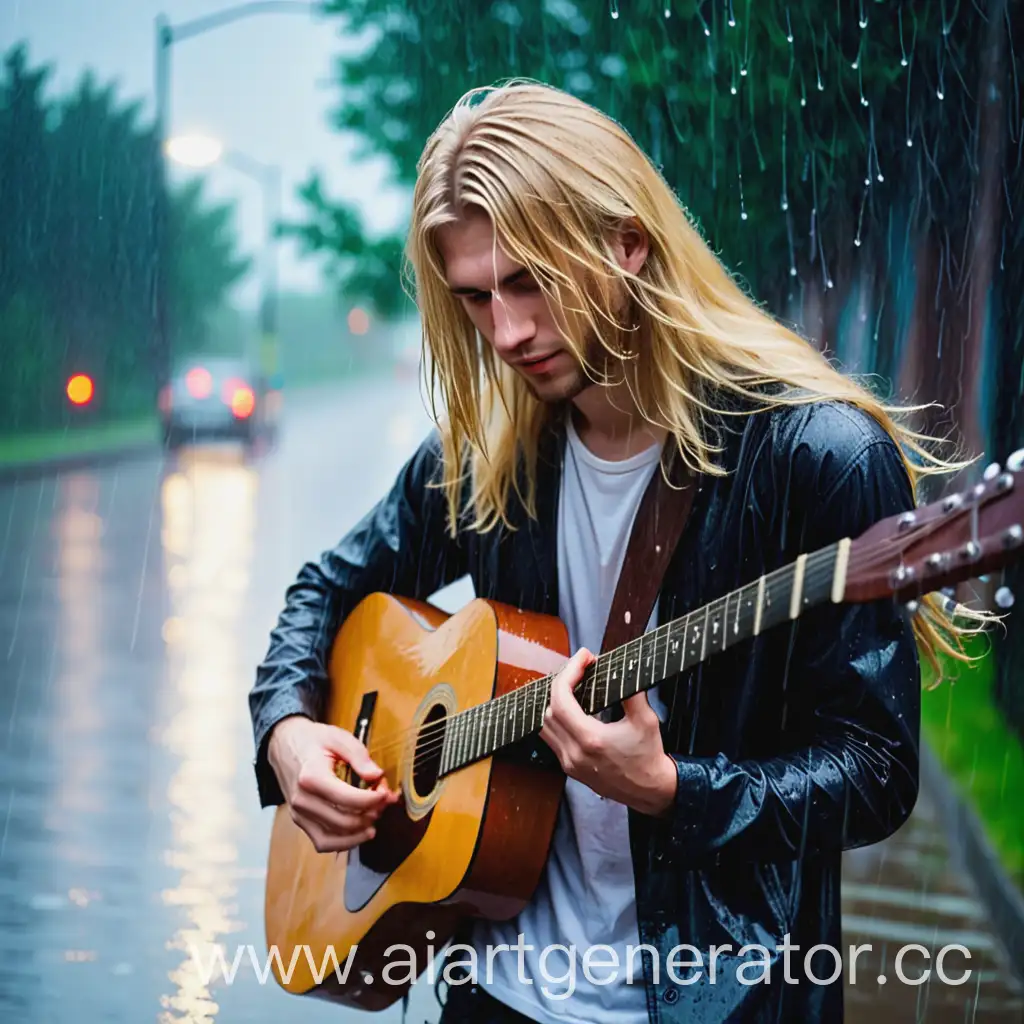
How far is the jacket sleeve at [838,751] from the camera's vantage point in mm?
1938

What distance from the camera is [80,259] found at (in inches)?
1176

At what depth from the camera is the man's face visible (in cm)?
222

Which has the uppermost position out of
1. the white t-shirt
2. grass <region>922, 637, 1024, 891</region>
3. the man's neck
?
grass <region>922, 637, 1024, 891</region>

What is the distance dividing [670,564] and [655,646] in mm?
195

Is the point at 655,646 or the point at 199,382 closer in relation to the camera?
the point at 655,646

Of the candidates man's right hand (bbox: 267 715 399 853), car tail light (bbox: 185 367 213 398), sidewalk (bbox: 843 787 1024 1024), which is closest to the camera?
man's right hand (bbox: 267 715 399 853)

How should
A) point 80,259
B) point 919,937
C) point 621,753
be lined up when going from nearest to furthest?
point 621,753, point 919,937, point 80,259

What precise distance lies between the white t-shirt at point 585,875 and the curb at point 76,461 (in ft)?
63.4

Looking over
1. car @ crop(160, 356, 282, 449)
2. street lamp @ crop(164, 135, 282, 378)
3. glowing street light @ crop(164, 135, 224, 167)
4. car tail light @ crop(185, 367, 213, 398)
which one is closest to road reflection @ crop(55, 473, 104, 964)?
street lamp @ crop(164, 135, 282, 378)

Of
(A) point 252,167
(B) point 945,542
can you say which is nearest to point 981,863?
(B) point 945,542

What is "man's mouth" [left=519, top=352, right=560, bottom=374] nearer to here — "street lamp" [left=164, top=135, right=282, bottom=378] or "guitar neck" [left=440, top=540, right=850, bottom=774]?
"guitar neck" [left=440, top=540, right=850, bottom=774]

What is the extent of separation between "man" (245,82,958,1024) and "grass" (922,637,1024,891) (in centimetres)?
318

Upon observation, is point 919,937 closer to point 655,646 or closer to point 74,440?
point 655,646

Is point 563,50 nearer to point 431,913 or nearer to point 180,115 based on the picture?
point 431,913
